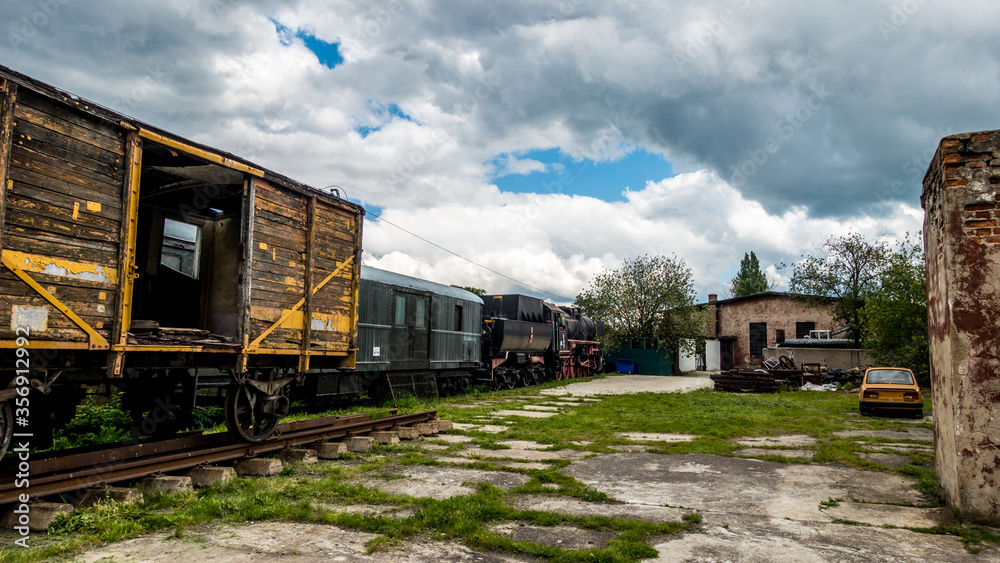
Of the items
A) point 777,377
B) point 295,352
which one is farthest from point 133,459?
point 777,377

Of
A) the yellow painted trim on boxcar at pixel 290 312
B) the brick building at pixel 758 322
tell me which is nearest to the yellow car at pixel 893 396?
the yellow painted trim on boxcar at pixel 290 312

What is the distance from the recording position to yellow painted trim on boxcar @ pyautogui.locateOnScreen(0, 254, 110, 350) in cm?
452

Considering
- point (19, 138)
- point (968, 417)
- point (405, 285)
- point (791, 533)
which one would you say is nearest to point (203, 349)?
point (19, 138)

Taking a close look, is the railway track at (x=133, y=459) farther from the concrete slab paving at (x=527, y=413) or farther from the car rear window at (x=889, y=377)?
the car rear window at (x=889, y=377)

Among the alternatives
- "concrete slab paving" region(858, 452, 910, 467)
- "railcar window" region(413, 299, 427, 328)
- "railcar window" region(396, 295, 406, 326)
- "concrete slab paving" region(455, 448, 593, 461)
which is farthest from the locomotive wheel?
"railcar window" region(413, 299, 427, 328)

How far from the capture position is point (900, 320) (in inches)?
952

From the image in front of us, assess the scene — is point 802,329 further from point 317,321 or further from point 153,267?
point 153,267

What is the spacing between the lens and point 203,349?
6285mm

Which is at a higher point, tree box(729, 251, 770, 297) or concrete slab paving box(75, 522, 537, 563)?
tree box(729, 251, 770, 297)

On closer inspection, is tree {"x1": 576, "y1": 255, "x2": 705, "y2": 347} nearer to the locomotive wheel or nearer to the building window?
the building window

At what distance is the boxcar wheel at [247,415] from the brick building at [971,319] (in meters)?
7.75

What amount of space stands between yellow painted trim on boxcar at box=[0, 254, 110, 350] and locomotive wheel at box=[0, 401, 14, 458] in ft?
2.44

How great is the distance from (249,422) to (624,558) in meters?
5.43

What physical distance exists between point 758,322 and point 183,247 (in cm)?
4017
